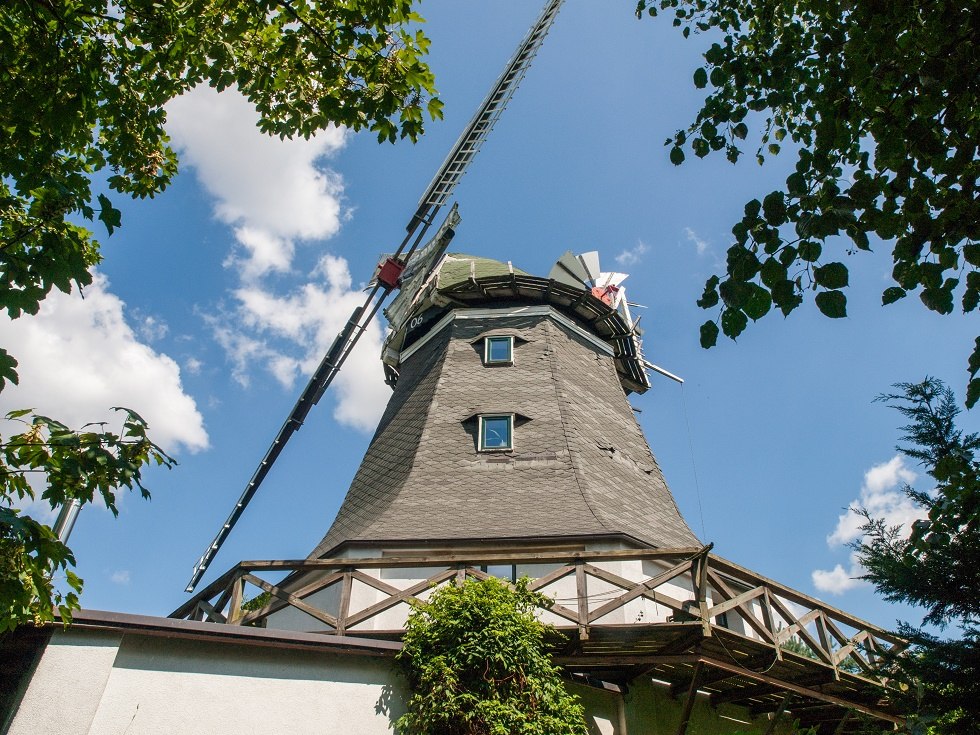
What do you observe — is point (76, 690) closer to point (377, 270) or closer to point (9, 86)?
point (9, 86)

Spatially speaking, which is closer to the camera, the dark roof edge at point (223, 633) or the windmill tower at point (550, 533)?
the dark roof edge at point (223, 633)

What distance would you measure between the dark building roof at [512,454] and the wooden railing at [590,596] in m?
0.81

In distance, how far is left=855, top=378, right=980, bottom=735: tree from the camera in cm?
522

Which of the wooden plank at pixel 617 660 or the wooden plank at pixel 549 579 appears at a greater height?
the wooden plank at pixel 549 579

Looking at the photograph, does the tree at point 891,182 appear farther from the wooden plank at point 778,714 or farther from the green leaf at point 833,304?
the wooden plank at point 778,714

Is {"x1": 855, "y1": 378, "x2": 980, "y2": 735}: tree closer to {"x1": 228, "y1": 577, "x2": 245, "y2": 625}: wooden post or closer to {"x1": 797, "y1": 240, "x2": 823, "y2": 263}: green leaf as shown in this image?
{"x1": 797, "y1": 240, "x2": 823, "y2": 263}: green leaf

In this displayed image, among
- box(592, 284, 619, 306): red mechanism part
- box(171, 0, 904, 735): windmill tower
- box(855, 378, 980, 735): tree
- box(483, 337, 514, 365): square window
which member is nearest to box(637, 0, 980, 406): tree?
box(855, 378, 980, 735): tree

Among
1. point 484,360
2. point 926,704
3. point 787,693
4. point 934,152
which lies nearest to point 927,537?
point 926,704

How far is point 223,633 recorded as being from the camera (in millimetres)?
7344

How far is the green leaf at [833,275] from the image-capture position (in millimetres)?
3631

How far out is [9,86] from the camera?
17.3 feet

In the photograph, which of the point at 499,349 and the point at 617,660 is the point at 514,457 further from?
the point at 617,660

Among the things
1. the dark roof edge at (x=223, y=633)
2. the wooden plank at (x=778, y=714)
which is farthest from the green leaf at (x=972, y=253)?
the wooden plank at (x=778, y=714)

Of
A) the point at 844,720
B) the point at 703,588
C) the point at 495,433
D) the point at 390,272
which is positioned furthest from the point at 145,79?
the point at 390,272
